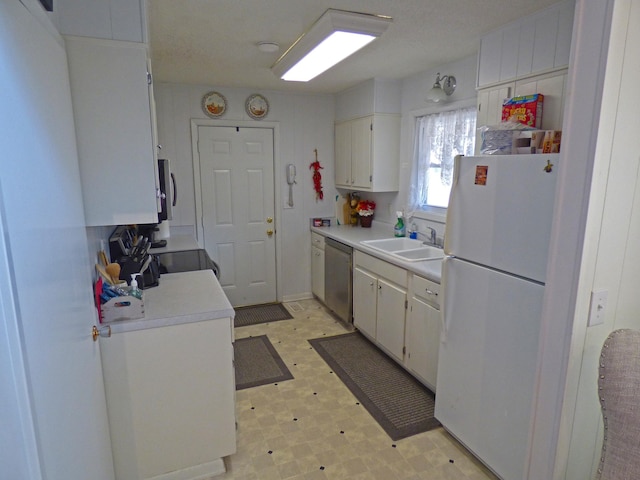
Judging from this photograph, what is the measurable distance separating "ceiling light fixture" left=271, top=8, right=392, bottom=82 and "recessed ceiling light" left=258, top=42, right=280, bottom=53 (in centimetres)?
9

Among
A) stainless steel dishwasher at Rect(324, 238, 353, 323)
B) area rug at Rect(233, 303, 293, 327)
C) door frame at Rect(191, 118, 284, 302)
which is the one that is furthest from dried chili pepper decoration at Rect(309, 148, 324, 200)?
area rug at Rect(233, 303, 293, 327)

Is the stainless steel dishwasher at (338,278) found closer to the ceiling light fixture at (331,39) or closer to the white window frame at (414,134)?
the white window frame at (414,134)

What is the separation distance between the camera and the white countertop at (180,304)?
1.79m

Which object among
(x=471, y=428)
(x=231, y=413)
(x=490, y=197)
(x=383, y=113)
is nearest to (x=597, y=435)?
(x=471, y=428)

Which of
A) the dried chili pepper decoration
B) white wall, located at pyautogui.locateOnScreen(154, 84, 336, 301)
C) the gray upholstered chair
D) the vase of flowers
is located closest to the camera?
the gray upholstered chair

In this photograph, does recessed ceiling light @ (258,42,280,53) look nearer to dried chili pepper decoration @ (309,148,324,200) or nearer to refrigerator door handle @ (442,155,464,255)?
refrigerator door handle @ (442,155,464,255)

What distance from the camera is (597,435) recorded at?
1.43m

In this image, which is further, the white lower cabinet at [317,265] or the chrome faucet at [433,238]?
the white lower cabinet at [317,265]

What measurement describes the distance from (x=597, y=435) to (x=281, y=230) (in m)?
3.50

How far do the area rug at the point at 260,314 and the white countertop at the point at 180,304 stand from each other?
1760mm

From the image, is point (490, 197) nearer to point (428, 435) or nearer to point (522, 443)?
point (522, 443)

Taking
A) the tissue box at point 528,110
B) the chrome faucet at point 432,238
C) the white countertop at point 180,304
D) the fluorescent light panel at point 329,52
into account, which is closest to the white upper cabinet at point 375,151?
the chrome faucet at point 432,238

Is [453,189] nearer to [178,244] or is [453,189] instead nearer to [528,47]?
[528,47]

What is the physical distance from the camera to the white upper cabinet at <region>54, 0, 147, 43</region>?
4.93 ft
